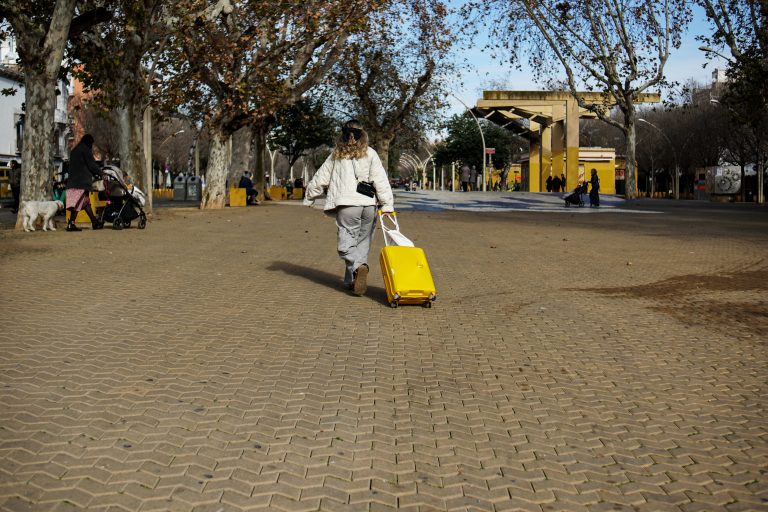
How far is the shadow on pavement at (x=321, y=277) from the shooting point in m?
9.96

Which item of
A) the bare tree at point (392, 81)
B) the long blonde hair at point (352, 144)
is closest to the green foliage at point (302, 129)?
the bare tree at point (392, 81)

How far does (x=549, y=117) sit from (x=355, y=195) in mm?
48965

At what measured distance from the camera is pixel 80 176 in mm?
18172

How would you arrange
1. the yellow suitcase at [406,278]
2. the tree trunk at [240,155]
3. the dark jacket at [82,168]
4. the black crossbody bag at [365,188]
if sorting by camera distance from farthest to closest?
the tree trunk at [240,155] → the dark jacket at [82,168] → the black crossbody bag at [365,188] → the yellow suitcase at [406,278]

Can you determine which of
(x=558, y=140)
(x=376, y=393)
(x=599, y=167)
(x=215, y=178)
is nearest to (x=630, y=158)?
(x=558, y=140)

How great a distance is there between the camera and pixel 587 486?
398cm

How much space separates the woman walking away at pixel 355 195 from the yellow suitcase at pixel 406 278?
64cm

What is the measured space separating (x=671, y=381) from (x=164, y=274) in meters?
6.91

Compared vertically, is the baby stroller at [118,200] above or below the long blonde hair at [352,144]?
below

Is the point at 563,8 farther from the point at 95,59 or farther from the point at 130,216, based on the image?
the point at 130,216

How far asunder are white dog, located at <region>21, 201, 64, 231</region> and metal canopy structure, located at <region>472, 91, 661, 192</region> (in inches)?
1542

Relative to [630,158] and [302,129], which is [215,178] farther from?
[302,129]

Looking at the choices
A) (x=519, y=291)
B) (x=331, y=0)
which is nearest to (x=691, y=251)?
(x=519, y=291)

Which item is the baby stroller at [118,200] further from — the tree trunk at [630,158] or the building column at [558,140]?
the building column at [558,140]
